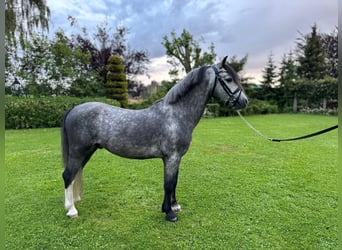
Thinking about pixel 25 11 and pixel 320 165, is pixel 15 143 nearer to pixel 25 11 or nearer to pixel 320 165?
pixel 25 11

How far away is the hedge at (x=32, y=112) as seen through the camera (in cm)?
862

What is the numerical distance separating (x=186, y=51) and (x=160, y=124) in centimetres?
1308

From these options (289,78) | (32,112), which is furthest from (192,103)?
(289,78)

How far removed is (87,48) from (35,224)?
15.5 meters

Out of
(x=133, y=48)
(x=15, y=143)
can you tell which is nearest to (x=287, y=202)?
(x=15, y=143)

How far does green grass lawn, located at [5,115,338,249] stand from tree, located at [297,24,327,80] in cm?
1485

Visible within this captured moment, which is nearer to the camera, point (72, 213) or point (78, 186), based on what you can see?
point (72, 213)

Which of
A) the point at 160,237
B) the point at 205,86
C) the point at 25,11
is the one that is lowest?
the point at 160,237

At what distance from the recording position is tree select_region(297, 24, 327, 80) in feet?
56.6

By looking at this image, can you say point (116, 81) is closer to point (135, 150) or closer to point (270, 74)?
point (135, 150)

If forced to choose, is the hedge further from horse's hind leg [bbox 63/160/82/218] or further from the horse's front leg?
the horse's front leg

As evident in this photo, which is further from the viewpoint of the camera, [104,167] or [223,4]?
[223,4]

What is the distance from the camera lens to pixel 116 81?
12.2 meters

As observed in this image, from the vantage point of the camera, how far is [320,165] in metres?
4.30
